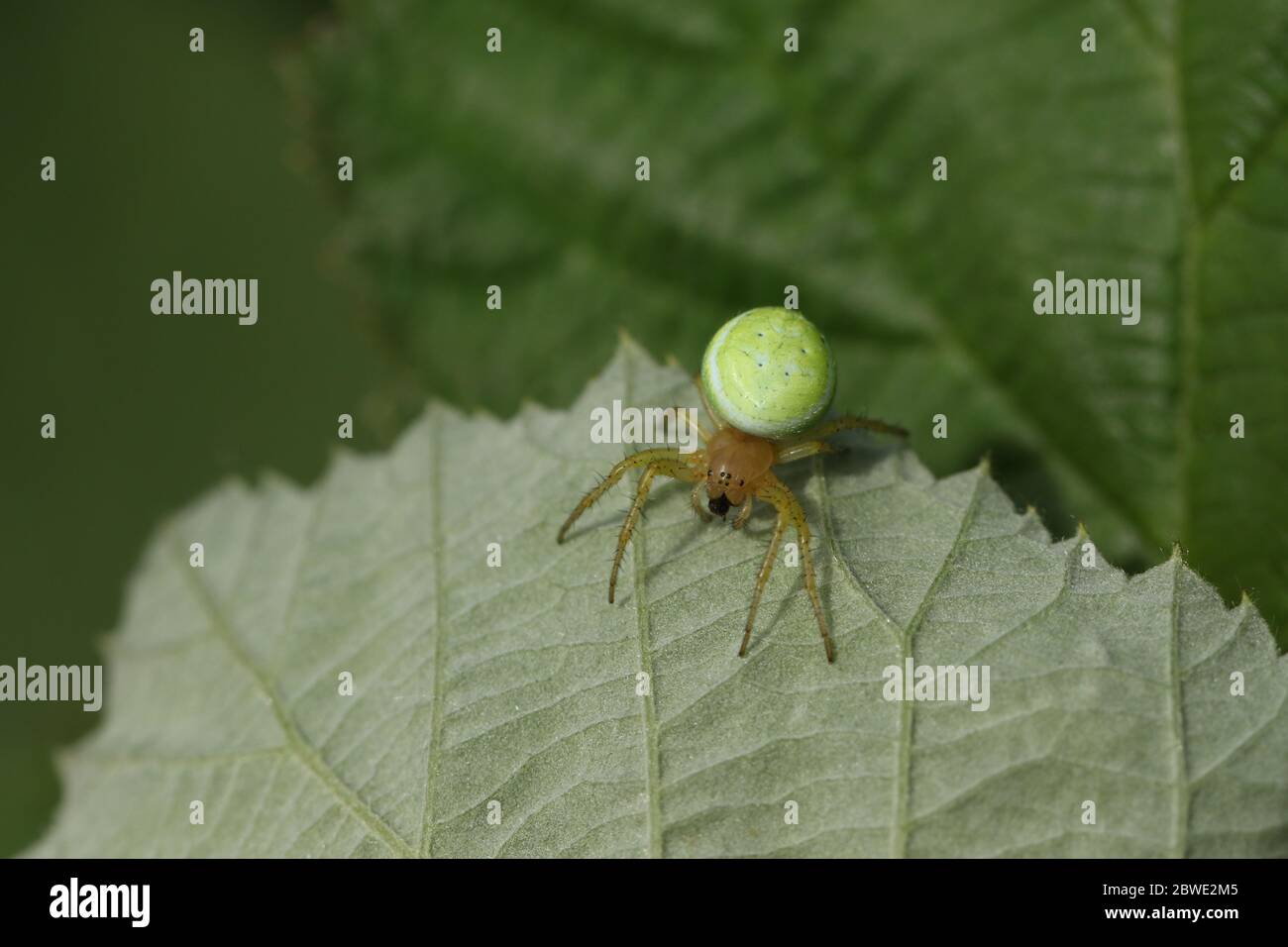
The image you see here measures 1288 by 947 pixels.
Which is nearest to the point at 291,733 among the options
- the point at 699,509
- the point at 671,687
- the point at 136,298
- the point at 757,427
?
the point at 671,687

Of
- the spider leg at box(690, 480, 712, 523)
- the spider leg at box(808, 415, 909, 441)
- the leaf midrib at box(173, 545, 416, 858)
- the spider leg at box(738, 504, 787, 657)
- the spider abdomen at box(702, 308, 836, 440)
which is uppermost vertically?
the spider abdomen at box(702, 308, 836, 440)

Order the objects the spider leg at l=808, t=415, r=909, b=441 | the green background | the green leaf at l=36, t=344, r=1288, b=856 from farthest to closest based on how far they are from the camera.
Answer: the green background < the spider leg at l=808, t=415, r=909, b=441 < the green leaf at l=36, t=344, r=1288, b=856

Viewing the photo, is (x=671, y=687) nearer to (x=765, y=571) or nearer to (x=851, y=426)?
(x=765, y=571)

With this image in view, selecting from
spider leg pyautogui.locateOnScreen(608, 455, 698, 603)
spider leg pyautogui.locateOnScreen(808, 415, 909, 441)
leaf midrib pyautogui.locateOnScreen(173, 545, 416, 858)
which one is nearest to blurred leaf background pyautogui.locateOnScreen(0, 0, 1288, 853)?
spider leg pyautogui.locateOnScreen(808, 415, 909, 441)

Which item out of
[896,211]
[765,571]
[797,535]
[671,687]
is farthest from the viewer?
[896,211]

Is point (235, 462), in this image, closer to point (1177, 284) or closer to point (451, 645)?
point (451, 645)

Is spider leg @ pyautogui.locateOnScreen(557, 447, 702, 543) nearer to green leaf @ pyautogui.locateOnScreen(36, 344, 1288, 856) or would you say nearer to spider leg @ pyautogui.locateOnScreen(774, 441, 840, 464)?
green leaf @ pyautogui.locateOnScreen(36, 344, 1288, 856)
